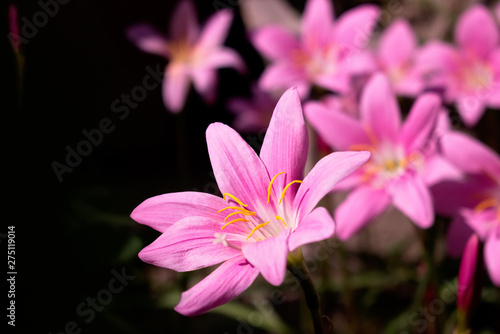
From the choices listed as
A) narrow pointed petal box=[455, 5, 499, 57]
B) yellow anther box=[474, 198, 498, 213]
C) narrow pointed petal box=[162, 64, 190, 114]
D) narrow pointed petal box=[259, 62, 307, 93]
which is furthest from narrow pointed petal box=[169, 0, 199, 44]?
yellow anther box=[474, 198, 498, 213]

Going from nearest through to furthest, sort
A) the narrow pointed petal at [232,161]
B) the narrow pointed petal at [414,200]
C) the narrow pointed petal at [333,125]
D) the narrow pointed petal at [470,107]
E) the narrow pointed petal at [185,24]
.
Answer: the narrow pointed petal at [232,161]
the narrow pointed petal at [414,200]
the narrow pointed petal at [333,125]
the narrow pointed petal at [470,107]
the narrow pointed petal at [185,24]

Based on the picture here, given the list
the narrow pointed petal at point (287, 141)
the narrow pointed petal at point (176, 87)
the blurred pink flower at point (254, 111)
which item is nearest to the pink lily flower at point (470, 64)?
the blurred pink flower at point (254, 111)

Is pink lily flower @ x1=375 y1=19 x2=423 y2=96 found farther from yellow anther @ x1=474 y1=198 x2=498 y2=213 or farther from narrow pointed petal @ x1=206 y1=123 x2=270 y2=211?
narrow pointed petal @ x1=206 y1=123 x2=270 y2=211

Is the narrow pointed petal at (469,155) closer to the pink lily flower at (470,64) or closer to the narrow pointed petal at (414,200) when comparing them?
the narrow pointed petal at (414,200)

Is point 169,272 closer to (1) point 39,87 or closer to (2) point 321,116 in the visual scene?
(1) point 39,87

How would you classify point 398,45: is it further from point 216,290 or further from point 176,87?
point 216,290

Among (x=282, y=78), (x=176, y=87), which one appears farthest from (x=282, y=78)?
(x=176, y=87)

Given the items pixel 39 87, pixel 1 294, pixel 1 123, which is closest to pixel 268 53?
pixel 39 87
